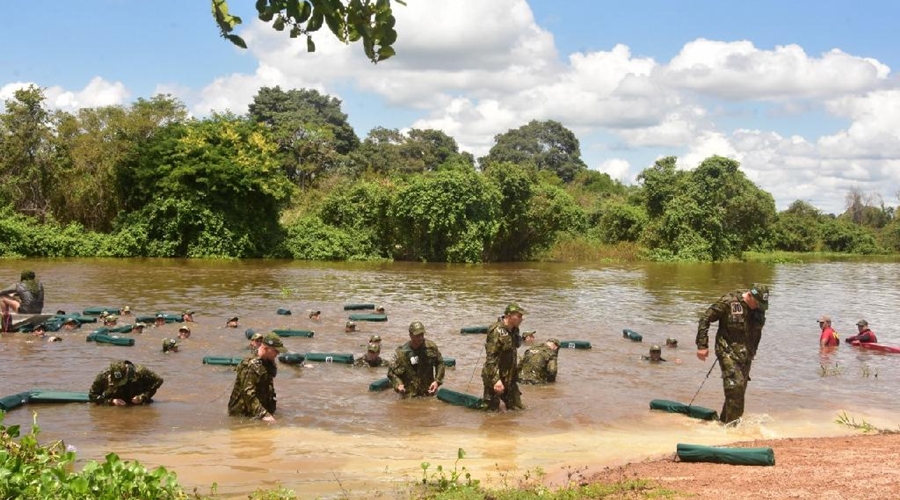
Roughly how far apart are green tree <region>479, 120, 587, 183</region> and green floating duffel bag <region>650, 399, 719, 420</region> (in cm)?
7783

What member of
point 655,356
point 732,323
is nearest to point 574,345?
point 655,356

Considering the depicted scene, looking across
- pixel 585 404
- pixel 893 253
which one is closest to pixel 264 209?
pixel 585 404

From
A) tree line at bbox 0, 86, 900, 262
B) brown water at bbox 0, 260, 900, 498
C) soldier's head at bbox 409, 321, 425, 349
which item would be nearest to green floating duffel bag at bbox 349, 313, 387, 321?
brown water at bbox 0, 260, 900, 498

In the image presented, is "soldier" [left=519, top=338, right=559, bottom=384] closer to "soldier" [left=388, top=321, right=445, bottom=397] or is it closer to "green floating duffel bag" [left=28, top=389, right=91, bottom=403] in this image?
"soldier" [left=388, top=321, right=445, bottom=397]

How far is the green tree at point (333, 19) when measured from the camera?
458cm

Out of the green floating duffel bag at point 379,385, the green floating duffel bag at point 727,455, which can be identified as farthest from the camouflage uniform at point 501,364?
the green floating duffel bag at point 727,455

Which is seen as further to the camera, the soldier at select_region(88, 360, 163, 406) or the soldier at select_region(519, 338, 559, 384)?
the soldier at select_region(519, 338, 559, 384)

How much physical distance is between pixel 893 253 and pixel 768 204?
25.3 metres

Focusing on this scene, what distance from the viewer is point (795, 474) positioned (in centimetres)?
766

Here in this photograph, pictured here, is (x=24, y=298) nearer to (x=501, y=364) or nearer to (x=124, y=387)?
(x=124, y=387)

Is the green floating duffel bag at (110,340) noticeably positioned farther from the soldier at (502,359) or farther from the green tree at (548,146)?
Result: the green tree at (548,146)

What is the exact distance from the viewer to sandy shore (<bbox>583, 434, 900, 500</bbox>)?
7.02 meters

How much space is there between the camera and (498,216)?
43938 mm

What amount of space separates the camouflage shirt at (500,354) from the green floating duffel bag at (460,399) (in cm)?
49
